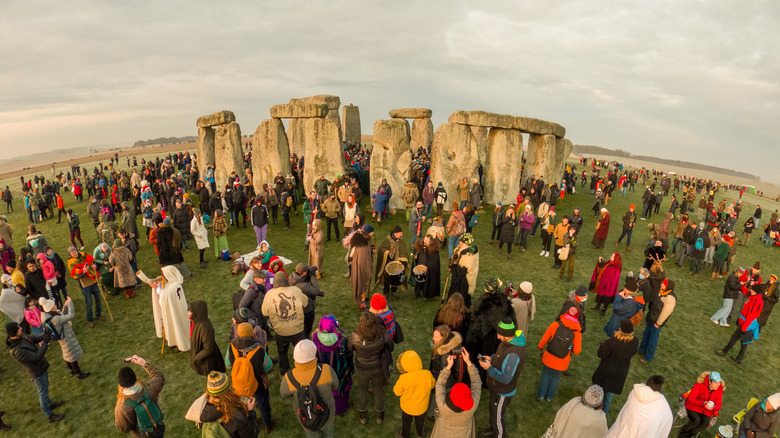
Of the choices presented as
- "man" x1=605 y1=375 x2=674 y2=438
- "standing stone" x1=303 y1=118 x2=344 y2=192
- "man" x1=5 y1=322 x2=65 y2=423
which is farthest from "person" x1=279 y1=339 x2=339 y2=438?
"standing stone" x1=303 y1=118 x2=344 y2=192

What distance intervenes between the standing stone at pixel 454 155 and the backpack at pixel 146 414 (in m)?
15.9

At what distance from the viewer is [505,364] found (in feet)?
16.7

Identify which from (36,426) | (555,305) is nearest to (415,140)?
(555,305)

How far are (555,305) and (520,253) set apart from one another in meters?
3.82

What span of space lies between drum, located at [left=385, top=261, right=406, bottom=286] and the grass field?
0.55 meters

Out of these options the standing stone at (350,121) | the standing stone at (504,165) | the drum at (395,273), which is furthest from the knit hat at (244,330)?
the standing stone at (350,121)

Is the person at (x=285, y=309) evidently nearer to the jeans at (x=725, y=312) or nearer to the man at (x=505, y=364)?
the man at (x=505, y=364)

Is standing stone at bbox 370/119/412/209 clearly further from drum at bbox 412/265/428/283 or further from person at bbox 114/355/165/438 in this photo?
person at bbox 114/355/165/438

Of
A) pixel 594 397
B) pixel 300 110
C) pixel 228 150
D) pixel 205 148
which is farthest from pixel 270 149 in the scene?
pixel 594 397

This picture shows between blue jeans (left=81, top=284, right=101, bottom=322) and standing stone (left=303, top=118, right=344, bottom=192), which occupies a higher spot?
standing stone (left=303, top=118, right=344, bottom=192)

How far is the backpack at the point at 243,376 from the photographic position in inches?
189

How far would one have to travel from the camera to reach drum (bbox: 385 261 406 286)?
30.6 ft

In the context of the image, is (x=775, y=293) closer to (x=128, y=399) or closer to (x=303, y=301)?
(x=303, y=301)

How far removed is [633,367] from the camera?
7.69 metres
